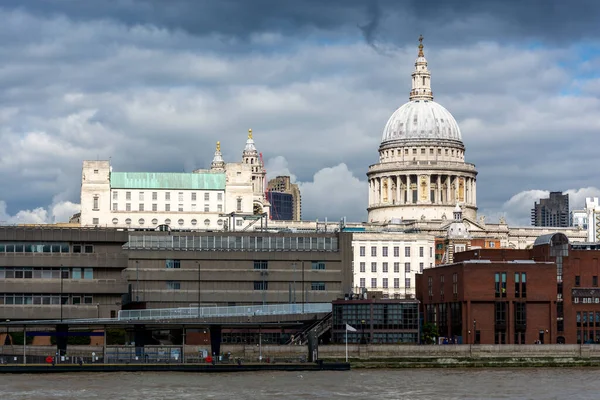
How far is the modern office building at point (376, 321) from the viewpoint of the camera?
17150 cm

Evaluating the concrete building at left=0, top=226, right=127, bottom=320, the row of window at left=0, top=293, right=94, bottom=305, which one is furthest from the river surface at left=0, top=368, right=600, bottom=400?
the row of window at left=0, top=293, right=94, bottom=305

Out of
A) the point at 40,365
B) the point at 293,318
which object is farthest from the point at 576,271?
the point at 40,365

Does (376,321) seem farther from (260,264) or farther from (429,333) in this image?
(260,264)

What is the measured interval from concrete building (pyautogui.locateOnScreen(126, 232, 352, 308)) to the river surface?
41435 millimetres

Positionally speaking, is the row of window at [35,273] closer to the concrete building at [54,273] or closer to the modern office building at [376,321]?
the concrete building at [54,273]

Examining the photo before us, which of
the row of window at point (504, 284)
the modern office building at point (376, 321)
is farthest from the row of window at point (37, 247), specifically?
the row of window at point (504, 284)

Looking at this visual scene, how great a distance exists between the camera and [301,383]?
132250 millimetres

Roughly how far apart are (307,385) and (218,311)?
40567 millimetres

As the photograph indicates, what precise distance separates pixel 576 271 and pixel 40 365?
6737 centimetres

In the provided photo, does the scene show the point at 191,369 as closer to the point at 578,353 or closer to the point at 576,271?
the point at 578,353

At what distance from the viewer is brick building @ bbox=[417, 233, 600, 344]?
174 meters

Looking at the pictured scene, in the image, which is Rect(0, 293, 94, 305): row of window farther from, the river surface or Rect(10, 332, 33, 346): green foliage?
the river surface

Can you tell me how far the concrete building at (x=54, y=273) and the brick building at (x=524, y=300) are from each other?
3898 cm

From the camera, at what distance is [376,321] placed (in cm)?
17262
